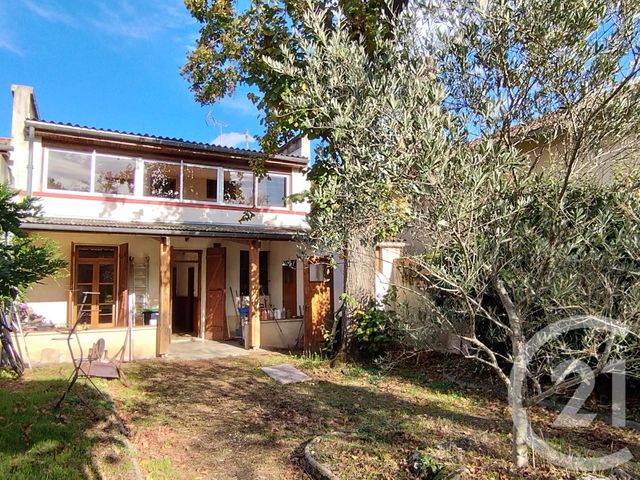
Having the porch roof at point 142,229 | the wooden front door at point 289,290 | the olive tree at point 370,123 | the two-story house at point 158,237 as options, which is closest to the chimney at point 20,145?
the two-story house at point 158,237

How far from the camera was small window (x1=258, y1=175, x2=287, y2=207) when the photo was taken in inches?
599

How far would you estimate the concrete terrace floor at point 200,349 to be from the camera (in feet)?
37.1

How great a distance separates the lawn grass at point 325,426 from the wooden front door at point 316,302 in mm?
2176

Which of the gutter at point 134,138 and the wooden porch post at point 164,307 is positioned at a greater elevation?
the gutter at point 134,138

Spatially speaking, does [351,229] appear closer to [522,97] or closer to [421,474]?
[522,97]

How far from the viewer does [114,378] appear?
8383 mm

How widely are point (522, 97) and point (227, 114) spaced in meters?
12.0

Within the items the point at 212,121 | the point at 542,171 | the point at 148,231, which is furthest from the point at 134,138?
the point at 542,171

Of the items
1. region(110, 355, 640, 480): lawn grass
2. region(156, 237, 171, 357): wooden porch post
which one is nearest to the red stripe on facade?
region(156, 237, 171, 357): wooden porch post

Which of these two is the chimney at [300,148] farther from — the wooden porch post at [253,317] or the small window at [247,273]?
the wooden porch post at [253,317]

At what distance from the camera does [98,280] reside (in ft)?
41.9

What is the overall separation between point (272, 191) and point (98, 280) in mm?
6386

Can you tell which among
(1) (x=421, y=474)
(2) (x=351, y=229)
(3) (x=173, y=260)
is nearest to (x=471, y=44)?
(2) (x=351, y=229)

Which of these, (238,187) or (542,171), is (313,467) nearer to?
(542,171)
